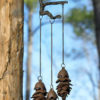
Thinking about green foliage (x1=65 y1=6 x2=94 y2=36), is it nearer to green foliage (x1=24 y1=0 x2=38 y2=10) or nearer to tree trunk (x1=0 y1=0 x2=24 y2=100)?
green foliage (x1=24 y1=0 x2=38 y2=10)

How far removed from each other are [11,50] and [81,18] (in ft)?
19.6

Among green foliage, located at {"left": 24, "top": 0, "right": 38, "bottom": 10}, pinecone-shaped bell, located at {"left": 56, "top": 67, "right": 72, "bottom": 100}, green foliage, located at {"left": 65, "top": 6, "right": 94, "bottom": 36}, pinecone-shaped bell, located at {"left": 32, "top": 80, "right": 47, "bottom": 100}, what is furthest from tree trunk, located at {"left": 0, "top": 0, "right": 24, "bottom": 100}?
green foliage, located at {"left": 65, "top": 6, "right": 94, "bottom": 36}

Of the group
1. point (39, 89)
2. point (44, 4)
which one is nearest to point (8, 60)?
point (39, 89)

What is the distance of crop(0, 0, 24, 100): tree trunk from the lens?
1275mm

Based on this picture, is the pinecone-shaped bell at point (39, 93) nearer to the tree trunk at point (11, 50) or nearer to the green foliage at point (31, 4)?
the tree trunk at point (11, 50)

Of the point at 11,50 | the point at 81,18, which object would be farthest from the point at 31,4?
the point at 11,50

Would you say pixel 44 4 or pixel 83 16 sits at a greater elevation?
pixel 83 16

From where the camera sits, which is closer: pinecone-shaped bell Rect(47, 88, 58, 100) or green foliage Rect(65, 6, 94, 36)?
pinecone-shaped bell Rect(47, 88, 58, 100)

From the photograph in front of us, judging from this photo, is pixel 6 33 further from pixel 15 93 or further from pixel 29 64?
pixel 29 64

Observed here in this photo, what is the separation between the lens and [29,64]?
5.46 metres

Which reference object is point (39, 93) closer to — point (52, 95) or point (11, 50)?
point (52, 95)

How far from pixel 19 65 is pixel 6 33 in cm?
16

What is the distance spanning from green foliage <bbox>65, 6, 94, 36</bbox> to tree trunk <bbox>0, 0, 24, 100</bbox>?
585 centimetres

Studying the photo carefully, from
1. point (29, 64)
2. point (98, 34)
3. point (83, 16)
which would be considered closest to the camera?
point (98, 34)
